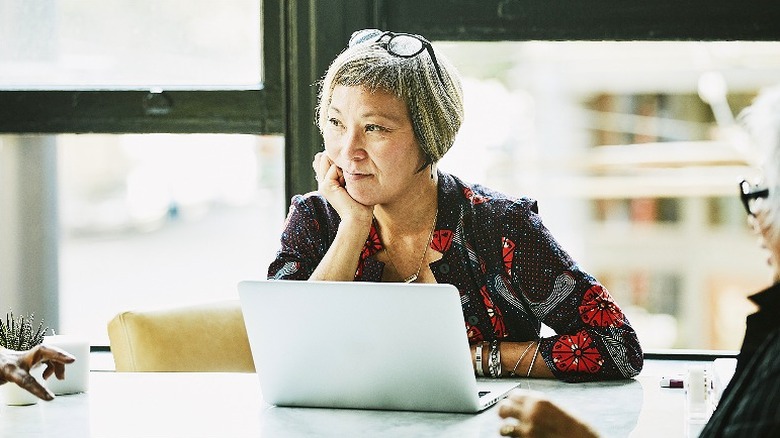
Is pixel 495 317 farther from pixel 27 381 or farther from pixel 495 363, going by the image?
pixel 27 381

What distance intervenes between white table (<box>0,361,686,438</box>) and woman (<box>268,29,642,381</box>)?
26 cm

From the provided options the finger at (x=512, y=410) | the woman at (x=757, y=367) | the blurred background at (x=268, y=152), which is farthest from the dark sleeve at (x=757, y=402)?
the blurred background at (x=268, y=152)

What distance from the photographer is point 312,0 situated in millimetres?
2889

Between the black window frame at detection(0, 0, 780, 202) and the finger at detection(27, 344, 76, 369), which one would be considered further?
the black window frame at detection(0, 0, 780, 202)

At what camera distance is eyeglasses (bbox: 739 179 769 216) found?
1.30 m

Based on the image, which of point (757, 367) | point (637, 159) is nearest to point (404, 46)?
point (757, 367)

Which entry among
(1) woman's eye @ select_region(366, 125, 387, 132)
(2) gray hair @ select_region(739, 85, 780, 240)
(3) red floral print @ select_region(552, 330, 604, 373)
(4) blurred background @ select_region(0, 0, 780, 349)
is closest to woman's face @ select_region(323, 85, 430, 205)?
(1) woman's eye @ select_region(366, 125, 387, 132)

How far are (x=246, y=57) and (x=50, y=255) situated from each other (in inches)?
34.2

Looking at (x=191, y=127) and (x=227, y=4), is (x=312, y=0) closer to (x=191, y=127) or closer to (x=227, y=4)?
(x=227, y=4)

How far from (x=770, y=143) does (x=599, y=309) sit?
921 millimetres

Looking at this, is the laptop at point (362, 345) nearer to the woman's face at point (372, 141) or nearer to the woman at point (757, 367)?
the woman at point (757, 367)

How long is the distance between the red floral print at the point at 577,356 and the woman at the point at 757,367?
21.1 inches

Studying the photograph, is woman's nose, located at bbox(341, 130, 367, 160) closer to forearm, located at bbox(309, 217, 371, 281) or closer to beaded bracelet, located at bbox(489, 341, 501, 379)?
forearm, located at bbox(309, 217, 371, 281)

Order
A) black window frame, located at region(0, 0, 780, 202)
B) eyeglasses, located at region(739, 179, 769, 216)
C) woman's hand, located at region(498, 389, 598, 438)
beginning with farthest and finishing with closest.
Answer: black window frame, located at region(0, 0, 780, 202) < woman's hand, located at region(498, 389, 598, 438) < eyeglasses, located at region(739, 179, 769, 216)
